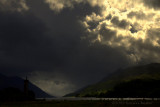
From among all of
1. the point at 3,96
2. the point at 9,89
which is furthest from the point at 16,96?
the point at 9,89

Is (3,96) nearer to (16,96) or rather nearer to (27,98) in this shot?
(16,96)

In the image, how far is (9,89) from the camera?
191 meters

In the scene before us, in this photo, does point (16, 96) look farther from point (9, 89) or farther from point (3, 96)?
point (9, 89)

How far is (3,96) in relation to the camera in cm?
16412

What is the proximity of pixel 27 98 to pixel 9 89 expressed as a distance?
24.8 meters

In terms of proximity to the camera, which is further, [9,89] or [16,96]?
[9,89]

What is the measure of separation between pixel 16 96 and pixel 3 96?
11.2m

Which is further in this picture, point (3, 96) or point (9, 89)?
point (9, 89)

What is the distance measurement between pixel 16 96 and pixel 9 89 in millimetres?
26558

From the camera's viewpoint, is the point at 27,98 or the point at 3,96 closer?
the point at 3,96

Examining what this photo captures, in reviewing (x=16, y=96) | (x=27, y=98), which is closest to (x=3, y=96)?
(x=16, y=96)

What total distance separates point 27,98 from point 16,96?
1457 centimetres

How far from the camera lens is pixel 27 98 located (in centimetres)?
18138
